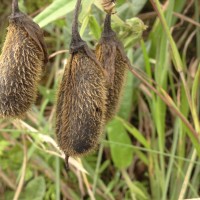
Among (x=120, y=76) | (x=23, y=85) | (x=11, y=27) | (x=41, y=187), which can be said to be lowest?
(x=41, y=187)

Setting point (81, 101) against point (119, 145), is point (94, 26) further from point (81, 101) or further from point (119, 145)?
point (119, 145)

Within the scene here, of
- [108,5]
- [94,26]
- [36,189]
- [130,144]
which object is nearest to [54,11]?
[94,26]

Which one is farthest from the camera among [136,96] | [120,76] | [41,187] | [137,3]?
[136,96]

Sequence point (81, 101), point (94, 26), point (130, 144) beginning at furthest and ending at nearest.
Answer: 1. point (130, 144)
2. point (94, 26)
3. point (81, 101)

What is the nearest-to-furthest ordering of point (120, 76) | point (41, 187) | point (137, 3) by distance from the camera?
1. point (120, 76)
2. point (137, 3)
3. point (41, 187)

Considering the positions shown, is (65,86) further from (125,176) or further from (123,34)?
(125,176)

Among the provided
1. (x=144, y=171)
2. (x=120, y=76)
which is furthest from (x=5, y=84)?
(x=144, y=171)
